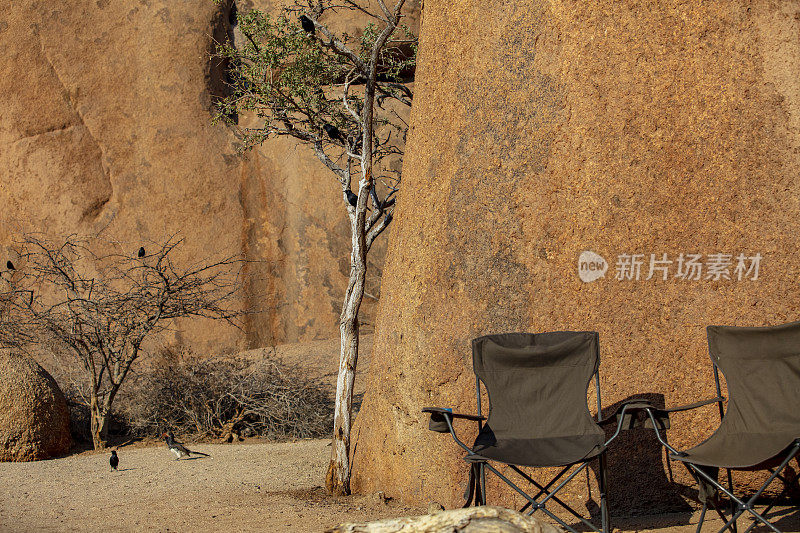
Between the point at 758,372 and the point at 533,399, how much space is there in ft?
3.68

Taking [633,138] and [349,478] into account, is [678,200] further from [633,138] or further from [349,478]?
[349,478]

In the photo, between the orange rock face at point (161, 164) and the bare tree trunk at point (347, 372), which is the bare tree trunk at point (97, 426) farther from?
the orange rock face at point (161, 164)

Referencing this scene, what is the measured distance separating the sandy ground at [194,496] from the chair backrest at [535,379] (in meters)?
0.62

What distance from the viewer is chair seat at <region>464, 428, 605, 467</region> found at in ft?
11.0

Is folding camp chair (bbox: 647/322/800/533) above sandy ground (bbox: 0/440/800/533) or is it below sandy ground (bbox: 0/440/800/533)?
above

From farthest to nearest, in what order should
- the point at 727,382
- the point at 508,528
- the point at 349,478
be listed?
1. the point at 349,478
2. the point at 727,382
3. the point at 508,528

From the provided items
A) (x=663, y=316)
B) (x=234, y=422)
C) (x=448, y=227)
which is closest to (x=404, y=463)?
(x=448, y=227)

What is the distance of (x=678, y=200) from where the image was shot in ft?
12.9

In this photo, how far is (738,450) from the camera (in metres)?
3.44

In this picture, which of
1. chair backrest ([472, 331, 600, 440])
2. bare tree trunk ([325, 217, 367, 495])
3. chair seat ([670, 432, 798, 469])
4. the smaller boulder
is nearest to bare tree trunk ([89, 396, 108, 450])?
bare tree trunk ([325, 217, 367, 495])

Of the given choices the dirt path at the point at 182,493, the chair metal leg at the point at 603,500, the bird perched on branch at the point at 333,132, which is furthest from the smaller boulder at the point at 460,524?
the bird perched on branch at the point at 333,132

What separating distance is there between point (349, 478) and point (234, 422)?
3.19 meters

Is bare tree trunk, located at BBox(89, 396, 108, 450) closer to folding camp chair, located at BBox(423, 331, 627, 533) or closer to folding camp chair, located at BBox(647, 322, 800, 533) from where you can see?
folding camp chair, located at BBox(423, 331, 627, 533)

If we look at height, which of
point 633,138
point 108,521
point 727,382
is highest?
point 633,138
